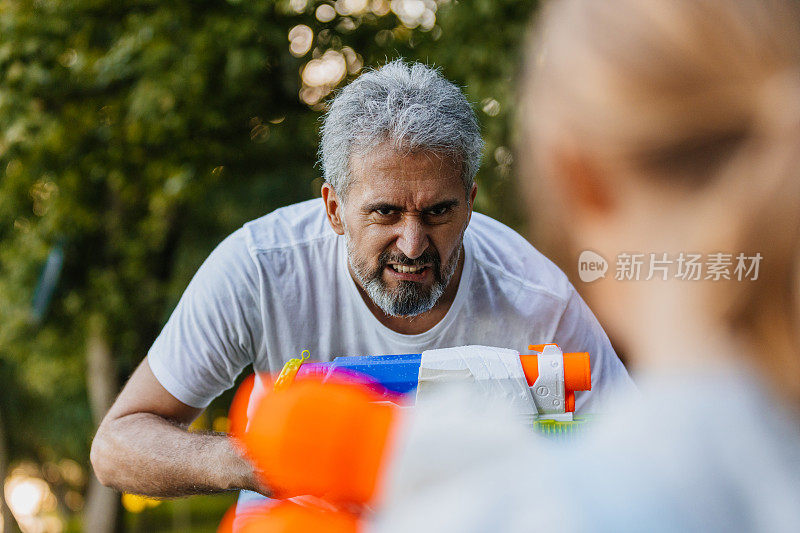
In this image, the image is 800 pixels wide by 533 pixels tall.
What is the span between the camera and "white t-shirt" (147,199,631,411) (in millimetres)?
2172

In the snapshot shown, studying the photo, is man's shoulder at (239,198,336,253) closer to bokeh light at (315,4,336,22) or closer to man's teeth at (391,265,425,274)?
man's teeth at (391,265,425,274)

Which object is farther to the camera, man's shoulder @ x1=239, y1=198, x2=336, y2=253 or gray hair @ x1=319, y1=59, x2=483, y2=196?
man's shoulder @ x1=239, y1=198, x2=336, y2=253

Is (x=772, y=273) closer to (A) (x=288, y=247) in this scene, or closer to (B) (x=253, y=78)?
(A) (x=288, y=247)

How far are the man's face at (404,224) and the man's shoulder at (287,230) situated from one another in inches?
7.5

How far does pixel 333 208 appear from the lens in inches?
87.7

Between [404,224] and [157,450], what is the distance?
854 millimetres

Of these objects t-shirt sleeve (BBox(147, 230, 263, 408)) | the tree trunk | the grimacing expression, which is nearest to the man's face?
the grimacing expression

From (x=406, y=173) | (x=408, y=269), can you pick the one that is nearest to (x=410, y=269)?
(x=408, y=269)

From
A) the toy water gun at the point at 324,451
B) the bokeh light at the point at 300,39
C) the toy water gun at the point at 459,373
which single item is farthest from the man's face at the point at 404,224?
the bokeh light at the point at 300,39

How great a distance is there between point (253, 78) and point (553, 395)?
4.59 m

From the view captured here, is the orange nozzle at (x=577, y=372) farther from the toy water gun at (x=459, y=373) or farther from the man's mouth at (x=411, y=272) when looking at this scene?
the man's mouth at (x=411, y=272)

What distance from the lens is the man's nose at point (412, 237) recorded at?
6.68ft

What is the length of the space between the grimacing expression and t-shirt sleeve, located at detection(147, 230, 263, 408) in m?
0.32

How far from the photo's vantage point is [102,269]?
285 inches
